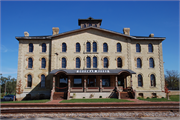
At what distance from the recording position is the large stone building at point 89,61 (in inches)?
1124

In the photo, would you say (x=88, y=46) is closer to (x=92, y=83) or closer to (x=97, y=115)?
(x=92, y=83)

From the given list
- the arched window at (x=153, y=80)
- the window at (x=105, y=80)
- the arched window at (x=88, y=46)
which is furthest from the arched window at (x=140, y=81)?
the arched window at (x=88, y=46)

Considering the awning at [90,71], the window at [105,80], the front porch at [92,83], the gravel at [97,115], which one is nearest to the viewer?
the gravel at [97,115]

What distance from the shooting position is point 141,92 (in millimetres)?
28656

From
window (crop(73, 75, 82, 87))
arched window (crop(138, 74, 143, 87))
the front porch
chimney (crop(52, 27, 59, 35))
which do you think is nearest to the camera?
the front porch

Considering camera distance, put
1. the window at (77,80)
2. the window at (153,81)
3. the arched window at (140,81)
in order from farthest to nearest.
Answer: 1. the window at (153,81)
2. the arched window at (140,81)
3. the window at (77,80)

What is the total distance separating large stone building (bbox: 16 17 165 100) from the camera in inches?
1124

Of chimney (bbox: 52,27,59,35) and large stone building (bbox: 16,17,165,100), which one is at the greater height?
chimney (bbox: 52,27,59,35)

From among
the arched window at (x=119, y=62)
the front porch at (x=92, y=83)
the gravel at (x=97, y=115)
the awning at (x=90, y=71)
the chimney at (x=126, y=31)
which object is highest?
the chimney at (x=126, y=31)

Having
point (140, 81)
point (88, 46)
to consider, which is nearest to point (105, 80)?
point (140, 81)

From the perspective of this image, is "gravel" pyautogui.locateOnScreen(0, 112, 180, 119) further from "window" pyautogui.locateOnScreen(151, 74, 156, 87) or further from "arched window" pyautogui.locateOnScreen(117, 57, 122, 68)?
"window" pyautogui.locateOnScreen(151, 74, 156, 87)

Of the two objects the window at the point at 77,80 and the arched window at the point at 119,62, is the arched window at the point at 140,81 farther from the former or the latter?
the window at the point at 77,80

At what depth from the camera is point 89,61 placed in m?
29.0

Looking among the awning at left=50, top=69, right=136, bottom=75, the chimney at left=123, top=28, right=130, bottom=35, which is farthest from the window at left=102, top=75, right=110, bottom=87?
the chimney at left=123, top=28, right=130, bottom=35
